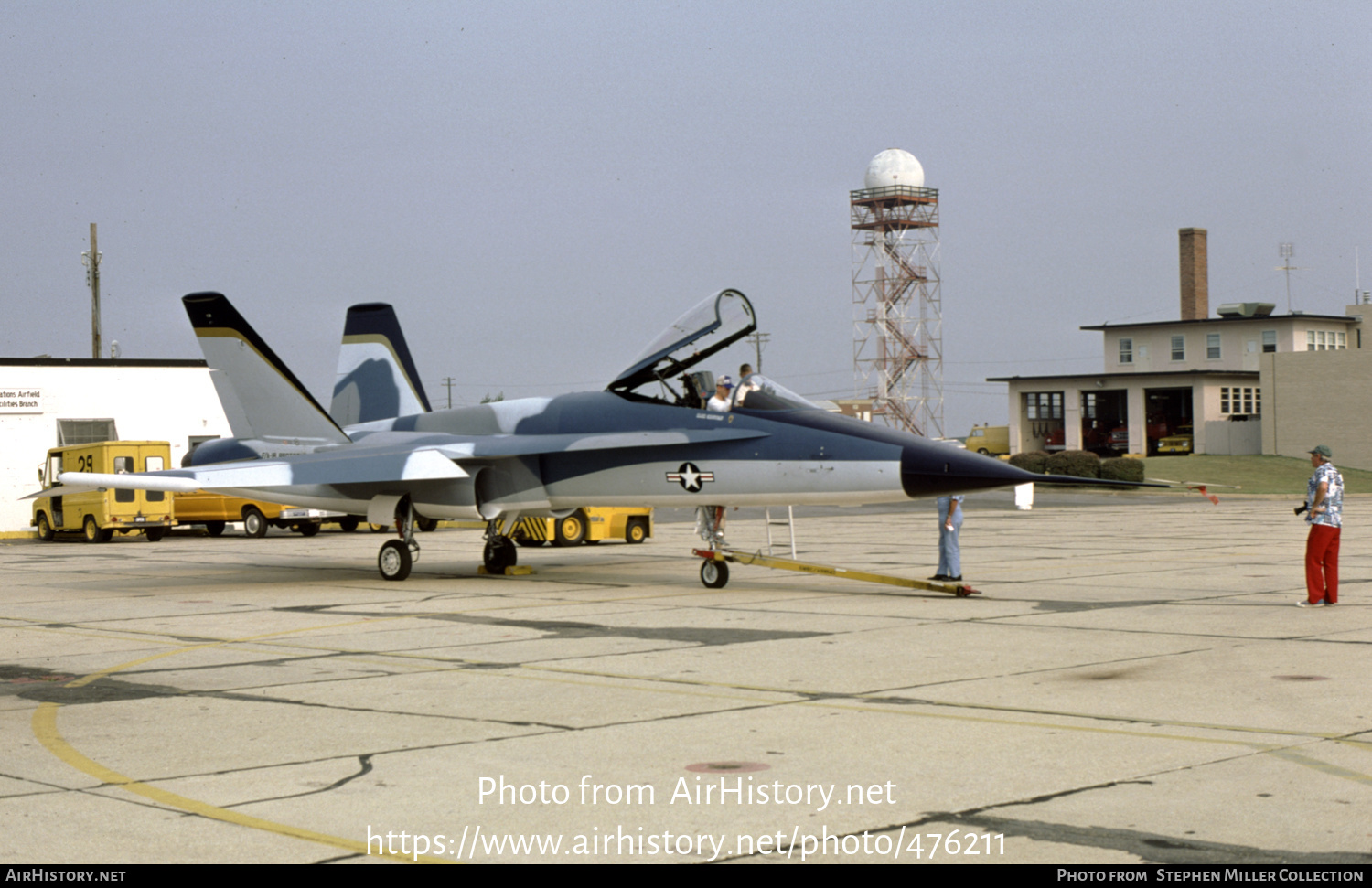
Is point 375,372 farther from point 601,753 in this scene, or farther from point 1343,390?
point 1343,390

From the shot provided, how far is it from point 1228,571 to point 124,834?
17249 millimetres

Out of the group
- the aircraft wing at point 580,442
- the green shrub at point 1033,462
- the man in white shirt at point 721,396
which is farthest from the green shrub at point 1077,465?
the man in white shirt at point 721,396

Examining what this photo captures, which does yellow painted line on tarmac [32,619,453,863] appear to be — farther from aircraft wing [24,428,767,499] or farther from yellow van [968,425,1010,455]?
yellow van [968,425,1010,455]

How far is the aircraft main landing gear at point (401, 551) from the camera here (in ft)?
64.3

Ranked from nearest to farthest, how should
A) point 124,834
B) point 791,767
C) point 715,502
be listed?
point 124,834 < point 791,767 < point 715,502

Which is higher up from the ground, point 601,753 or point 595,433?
point 595,433

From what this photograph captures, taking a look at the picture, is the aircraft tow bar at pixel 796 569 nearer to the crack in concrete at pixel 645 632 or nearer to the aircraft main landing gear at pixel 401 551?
the crack in concrete at pixel 645 632

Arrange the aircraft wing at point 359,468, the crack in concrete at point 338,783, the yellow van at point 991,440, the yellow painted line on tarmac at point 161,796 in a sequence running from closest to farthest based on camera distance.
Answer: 1. the yellow painted line on tarmac at point 161,796
2. the crack in concrete at point 338,783
3. the aircraft wing at point 359,468
4. the yellow van at point 991,440

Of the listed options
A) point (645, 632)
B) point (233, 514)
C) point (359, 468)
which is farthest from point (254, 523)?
point (645, 632)

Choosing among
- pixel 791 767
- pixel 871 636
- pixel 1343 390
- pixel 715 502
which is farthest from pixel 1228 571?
pixel 1343 390

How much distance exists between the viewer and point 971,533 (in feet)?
102

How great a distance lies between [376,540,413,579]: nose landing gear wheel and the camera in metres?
19.7

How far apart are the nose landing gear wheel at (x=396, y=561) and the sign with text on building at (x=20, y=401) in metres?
27.0

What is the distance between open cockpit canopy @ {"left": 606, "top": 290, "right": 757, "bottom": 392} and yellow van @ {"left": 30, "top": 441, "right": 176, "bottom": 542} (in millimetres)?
20592
